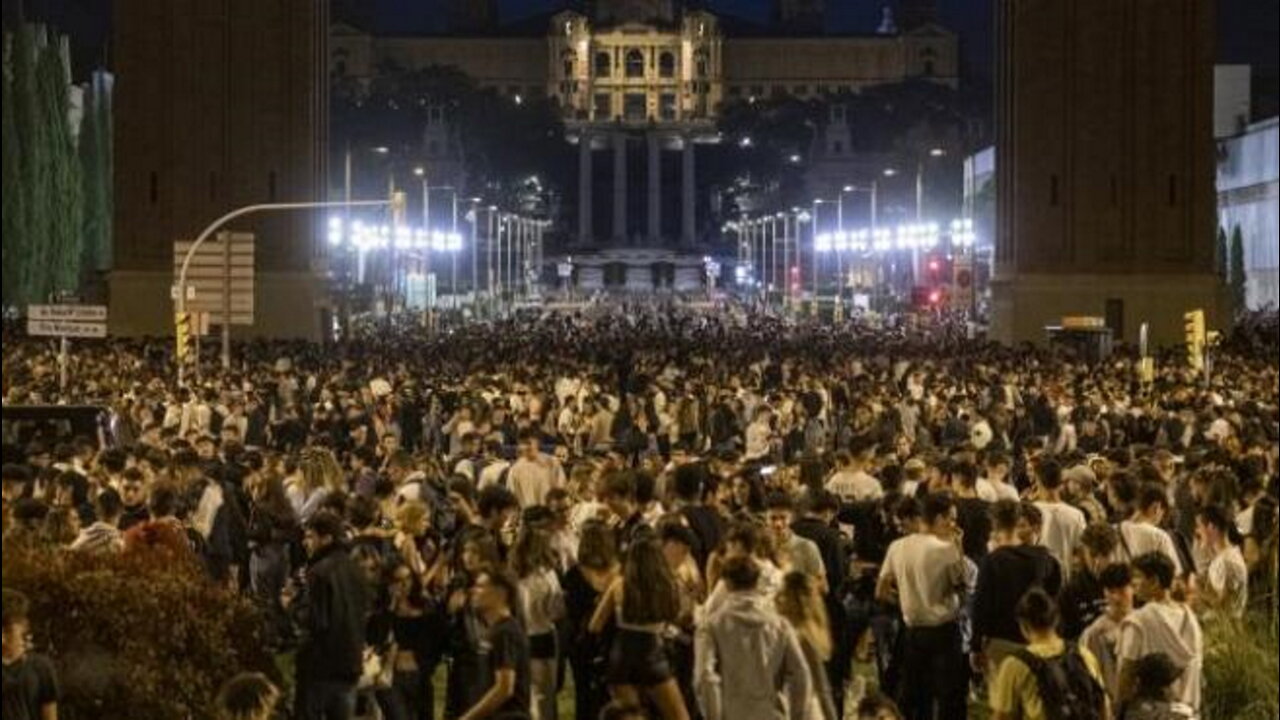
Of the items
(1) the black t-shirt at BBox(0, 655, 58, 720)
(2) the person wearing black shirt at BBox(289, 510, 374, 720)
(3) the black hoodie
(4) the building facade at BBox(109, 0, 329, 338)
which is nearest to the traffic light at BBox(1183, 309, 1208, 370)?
(3) the black hoodie

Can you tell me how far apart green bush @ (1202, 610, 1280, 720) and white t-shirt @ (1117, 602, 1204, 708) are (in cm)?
167

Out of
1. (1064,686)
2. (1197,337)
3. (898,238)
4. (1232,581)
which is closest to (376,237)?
(898,238)

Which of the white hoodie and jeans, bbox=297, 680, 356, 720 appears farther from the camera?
jeans, bbox=297, 680, 356, 720

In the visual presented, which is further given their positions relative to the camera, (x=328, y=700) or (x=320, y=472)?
(x=320, y=472)

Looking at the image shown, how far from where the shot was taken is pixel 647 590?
1319 centimetres

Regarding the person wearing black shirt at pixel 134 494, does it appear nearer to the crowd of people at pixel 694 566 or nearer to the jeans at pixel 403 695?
the crowd of people at pixel 694 566

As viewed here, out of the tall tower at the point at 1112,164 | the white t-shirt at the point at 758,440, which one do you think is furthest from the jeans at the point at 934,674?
the tall tower at the point at 1112,164

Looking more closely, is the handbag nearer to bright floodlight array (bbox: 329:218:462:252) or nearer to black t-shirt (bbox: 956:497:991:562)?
black t-shirt (bbox: 956:497:991:562)

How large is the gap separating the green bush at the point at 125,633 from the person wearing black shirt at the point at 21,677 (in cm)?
123

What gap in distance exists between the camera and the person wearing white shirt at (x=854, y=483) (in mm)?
18891

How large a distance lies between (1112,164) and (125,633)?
54507mm

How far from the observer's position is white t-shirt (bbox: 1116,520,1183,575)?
15.3m

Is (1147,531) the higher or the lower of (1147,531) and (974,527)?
the higher

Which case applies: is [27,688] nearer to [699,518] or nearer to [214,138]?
[699,518]
